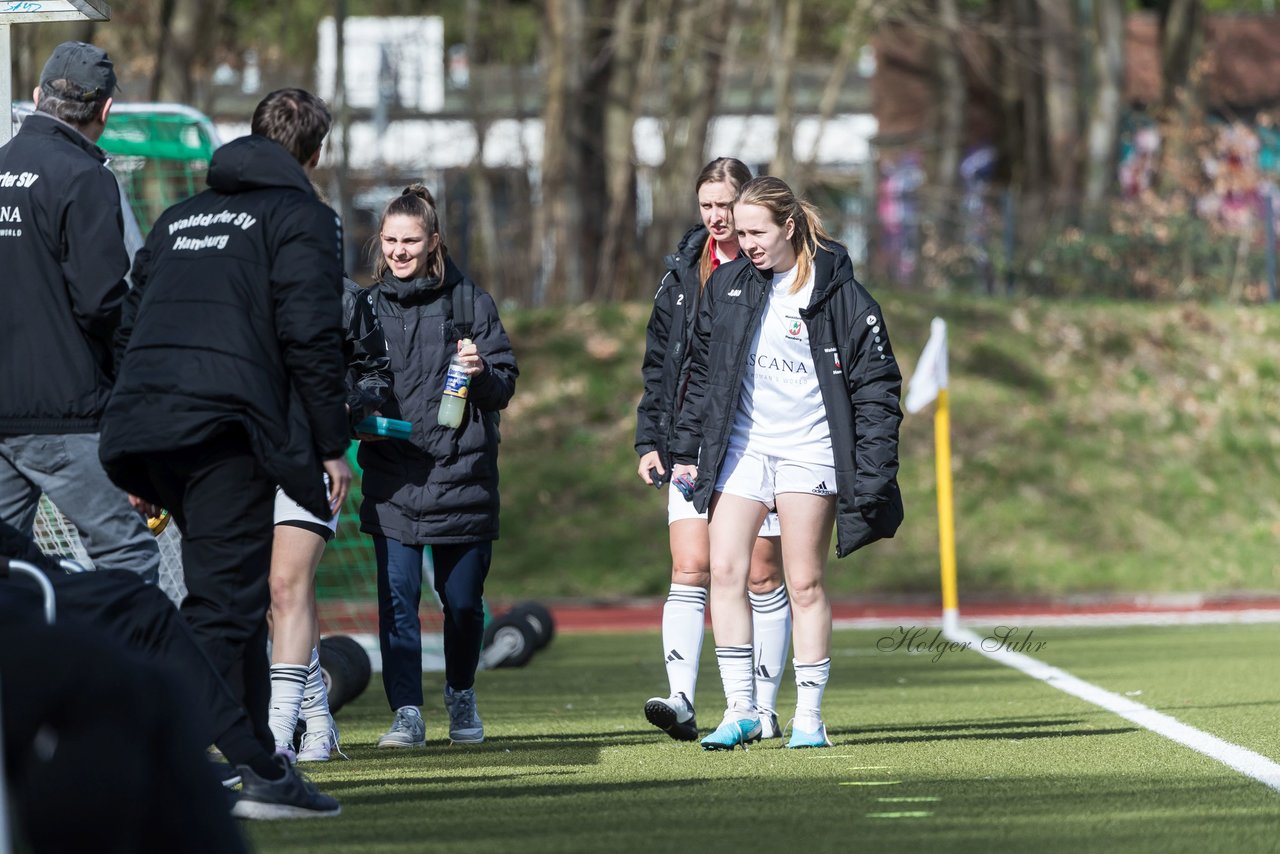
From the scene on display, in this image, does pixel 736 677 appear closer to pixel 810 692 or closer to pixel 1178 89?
pixel 810 692

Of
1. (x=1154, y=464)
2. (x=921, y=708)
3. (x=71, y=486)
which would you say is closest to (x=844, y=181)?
(x=1154, y=464)

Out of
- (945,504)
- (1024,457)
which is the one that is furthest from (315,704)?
(1024,457)

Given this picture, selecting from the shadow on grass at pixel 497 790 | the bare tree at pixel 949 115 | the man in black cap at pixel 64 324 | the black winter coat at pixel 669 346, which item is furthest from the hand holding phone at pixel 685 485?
the bare tree at pixel 949 115

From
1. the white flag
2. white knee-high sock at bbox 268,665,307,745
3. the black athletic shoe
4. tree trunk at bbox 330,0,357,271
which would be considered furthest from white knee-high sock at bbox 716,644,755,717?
tree trunk at bbox 330,0,357,271

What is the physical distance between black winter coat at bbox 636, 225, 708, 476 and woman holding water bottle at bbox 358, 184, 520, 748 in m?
0.51

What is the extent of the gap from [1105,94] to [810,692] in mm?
23008

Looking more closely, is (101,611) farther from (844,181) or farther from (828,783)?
(844,181)

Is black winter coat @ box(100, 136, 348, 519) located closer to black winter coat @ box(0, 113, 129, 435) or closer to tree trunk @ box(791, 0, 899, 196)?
black winter coat @ box(0, 113, 129, 435)

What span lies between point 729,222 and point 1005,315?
15572 mm

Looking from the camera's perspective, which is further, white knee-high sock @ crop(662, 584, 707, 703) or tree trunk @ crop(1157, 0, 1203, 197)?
tree trunk @ crop(1157, 0, 1203, 197)

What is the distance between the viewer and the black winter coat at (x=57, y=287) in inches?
247

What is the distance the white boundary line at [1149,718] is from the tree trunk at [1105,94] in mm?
17107

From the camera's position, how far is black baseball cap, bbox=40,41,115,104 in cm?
645

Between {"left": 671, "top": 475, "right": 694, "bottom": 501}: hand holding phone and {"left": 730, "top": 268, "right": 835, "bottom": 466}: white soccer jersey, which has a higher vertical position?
{"left": 730, "top": 268, "right": 835, "bottom": 466}: white soccer jersey
